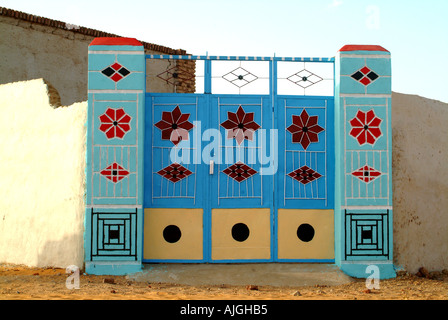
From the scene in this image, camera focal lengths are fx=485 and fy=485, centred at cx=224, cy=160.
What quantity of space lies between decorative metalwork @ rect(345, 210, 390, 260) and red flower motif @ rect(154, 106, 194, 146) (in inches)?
84.2

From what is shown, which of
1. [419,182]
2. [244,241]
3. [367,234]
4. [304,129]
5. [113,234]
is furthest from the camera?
[419,182]

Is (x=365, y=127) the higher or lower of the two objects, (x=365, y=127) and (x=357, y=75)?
the lower

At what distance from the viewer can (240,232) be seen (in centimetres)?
580

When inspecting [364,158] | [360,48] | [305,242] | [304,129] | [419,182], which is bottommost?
[305,242]

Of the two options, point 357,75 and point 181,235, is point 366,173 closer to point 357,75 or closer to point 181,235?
point 357,75

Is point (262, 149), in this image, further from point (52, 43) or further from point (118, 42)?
point (52, 43)

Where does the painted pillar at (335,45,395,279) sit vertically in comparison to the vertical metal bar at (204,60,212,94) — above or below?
below

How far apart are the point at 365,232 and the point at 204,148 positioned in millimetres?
2138

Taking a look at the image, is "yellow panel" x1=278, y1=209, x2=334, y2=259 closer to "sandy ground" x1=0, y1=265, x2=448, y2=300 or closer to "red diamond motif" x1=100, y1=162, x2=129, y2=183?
"sandy ground" x1=0, y1=265, x2=448, y2=300

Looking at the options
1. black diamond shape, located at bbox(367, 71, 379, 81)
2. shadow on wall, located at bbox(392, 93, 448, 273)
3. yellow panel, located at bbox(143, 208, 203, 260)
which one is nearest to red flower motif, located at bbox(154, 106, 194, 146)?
yellow panel, located at bbox(143, 208, 203, 260)

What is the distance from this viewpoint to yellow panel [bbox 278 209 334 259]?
5.80 metres

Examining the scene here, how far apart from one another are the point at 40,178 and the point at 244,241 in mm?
2790

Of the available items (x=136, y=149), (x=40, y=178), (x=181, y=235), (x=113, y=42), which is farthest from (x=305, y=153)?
(x=40, y=178)

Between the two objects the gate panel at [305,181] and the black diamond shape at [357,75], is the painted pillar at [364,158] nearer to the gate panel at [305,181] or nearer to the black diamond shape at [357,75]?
the black diamond shape at [357,75]
